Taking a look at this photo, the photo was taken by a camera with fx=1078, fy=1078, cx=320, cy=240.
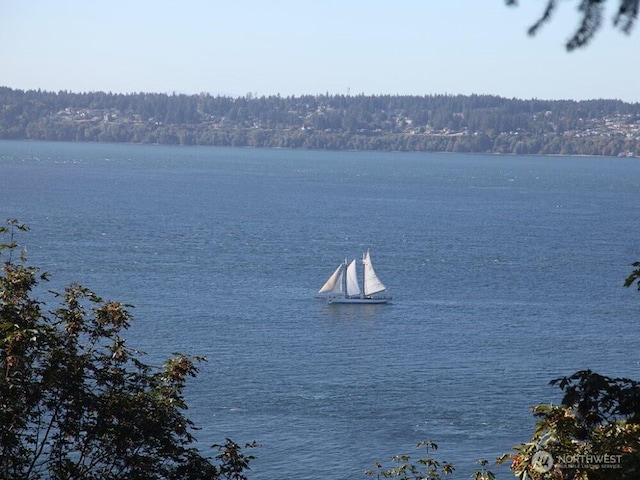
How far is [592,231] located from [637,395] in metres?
100

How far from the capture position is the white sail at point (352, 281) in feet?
230

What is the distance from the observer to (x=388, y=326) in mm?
58500

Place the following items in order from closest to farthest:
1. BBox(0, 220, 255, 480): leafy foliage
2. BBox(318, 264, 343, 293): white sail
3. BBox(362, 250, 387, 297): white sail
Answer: BBox(0, 220, 255, 480): leafy foliage < BBox(318, 264, 343, 293): white sail < BBox(362, 250, 387, 297): white sail

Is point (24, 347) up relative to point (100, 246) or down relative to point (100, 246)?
up

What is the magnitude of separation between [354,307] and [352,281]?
168 inches

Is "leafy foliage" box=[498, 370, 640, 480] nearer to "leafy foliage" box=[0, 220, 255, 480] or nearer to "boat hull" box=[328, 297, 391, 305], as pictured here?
"leafy foliage" box=[0, 220, 255, 480]

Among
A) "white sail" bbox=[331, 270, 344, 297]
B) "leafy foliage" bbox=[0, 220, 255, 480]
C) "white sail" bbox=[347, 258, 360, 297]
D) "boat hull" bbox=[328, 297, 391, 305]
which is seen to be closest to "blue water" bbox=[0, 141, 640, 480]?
"boat hull" bbox=[328, 297, 391, 305]

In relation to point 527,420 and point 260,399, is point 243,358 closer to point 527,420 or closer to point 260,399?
point 260,399

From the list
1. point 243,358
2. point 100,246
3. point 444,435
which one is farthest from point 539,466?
point 100,246

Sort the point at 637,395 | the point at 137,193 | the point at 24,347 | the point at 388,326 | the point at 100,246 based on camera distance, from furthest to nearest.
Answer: the point at 137,193
the point at 100,246
the point at 388,326
the point at 24,347
the point at 637,395

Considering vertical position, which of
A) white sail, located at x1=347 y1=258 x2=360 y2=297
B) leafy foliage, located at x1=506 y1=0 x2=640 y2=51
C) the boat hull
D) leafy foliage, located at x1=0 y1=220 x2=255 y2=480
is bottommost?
the boat hull

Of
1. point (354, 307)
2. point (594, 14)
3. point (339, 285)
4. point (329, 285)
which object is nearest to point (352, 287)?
point (339, 285)

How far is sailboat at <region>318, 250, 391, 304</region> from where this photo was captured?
67.7 metres

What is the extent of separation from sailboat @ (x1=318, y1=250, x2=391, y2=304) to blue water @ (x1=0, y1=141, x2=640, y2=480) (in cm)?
109
